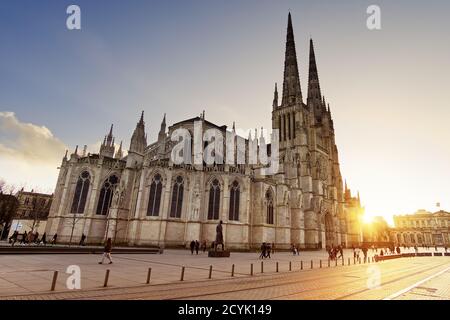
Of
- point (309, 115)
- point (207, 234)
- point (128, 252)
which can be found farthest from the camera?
point (309, 115)

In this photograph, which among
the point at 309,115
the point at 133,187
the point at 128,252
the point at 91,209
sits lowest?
the point at 128,252

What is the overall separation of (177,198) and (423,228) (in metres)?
102

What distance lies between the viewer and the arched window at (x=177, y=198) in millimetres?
29562

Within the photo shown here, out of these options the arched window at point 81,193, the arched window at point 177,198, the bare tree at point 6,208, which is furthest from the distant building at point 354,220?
the bare tree at point 6,208

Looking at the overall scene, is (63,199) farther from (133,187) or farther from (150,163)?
(150,163)

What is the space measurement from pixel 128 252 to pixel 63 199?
13.6m

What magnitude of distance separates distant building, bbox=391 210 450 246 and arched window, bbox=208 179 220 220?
9442cm

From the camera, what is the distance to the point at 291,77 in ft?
182

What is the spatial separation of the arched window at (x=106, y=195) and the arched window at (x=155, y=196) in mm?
5821

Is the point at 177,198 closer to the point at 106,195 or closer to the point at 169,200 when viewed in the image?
the point at 169,200

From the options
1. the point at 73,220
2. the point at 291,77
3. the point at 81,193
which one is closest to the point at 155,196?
the point at 81,193

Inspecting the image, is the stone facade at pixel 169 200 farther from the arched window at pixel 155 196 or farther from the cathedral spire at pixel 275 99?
the cathedral spire at pixel 275 99

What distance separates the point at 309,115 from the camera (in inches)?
2096
